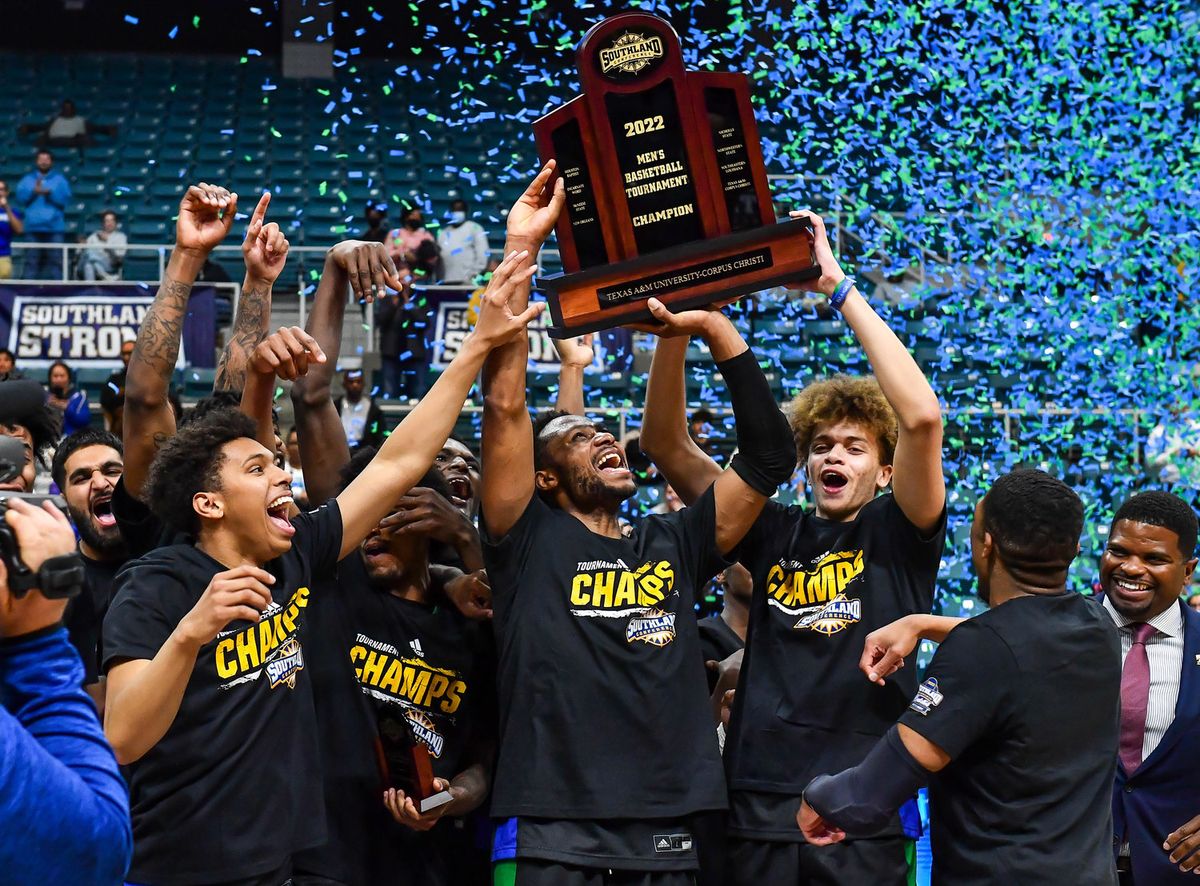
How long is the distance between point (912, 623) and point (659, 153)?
1.31 meters

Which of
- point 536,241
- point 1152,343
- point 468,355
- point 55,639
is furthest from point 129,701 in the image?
point 1152,343

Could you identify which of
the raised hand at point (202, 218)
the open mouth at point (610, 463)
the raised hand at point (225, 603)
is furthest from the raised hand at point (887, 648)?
the raised hand at point (202, 218)

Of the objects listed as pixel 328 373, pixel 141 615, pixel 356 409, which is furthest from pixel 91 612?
pixel 356 409

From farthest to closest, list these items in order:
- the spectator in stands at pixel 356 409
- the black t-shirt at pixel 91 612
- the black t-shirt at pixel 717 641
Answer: the spectator in stands at pixel 356 409, the black t-shirt at pixel 717 641, the black t-shirt at pixel 91 612

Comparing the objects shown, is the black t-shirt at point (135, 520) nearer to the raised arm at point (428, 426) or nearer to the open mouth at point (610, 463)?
the raised arm at point (428, 426)

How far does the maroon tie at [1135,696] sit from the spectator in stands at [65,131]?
14827 mm

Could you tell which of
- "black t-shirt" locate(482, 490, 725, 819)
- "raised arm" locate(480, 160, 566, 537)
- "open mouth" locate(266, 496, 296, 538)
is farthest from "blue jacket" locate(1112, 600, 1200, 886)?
"open mouth" locate(266, 496, 296, 538)

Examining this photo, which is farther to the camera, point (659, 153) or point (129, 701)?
point (659, 153)

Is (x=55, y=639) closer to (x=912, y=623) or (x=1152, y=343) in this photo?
(x=912, y=623)

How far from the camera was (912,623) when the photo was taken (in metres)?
3.37

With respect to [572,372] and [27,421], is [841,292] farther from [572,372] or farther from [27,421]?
[27,421]

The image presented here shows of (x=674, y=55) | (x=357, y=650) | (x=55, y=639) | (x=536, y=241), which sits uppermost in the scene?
(x=674, y=55)

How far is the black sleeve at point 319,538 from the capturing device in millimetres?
3410

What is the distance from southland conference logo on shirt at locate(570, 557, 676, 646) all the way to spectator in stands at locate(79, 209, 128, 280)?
10.4 m
